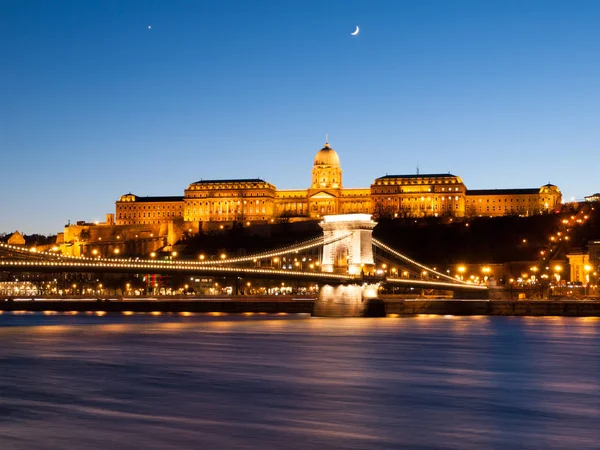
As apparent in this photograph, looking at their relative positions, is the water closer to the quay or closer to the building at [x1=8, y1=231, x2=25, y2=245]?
the quay

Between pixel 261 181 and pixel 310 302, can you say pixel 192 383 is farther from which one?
pixel 261 181

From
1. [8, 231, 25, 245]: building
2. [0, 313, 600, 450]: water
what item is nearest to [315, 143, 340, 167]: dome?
[8, 231, 25, 245]: building

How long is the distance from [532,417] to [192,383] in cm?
823

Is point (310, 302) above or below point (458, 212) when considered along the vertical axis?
below

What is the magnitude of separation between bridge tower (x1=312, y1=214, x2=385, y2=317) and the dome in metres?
92.7

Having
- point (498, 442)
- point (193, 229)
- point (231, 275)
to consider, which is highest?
point (193, 229)

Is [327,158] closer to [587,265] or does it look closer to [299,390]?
[587,265]

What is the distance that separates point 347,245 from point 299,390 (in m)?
31.4

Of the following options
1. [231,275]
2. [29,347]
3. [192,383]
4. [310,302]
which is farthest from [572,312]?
[192,383]

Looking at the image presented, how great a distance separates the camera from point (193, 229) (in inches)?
5384

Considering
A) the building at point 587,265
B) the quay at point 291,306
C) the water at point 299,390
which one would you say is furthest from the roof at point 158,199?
the water at point 299,390

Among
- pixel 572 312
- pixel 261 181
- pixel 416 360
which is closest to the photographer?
pixel 416 360

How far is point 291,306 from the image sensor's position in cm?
6744

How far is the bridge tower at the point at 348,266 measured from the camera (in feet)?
165
